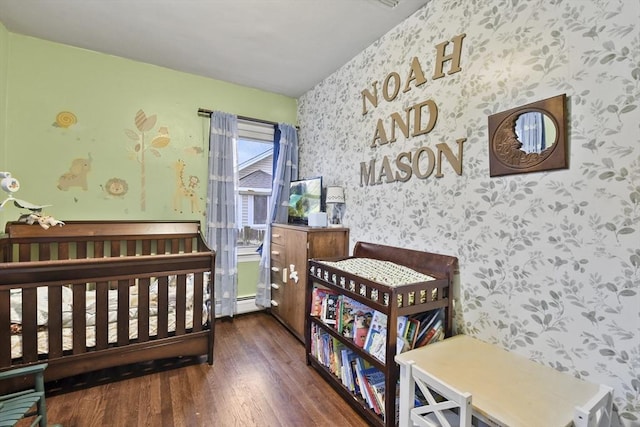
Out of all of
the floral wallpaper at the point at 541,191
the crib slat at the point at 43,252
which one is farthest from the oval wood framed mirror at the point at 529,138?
the crib slat at the point at 43,252

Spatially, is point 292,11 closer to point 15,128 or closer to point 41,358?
point 15,128

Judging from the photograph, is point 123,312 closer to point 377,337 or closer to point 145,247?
point 145,247

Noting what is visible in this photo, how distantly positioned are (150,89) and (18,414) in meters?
2.54

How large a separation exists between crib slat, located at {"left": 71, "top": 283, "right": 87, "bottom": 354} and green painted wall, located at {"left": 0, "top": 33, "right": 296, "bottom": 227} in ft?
3.22

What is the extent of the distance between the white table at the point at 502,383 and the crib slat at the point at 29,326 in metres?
2.08

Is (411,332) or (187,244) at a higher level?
(187,244)

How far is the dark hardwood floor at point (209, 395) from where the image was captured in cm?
158

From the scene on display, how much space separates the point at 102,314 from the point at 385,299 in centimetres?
180

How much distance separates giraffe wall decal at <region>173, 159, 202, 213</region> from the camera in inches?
111

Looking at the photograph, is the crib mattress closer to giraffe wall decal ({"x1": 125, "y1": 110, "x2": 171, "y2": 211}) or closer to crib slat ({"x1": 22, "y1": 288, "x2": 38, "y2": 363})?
crib slat ({"x1": 22, "y1": 288, "x2": 38, "y2": 363})

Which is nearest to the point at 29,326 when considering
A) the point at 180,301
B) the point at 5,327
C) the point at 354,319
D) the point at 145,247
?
the point at 5,327

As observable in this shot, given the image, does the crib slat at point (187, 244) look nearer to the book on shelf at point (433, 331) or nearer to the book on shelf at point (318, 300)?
the book on shelf at point (318, 300)

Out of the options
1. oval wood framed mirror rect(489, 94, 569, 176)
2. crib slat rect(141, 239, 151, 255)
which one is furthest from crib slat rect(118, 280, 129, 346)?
oval wood framed mirror rect(489, 94, 569, 176)

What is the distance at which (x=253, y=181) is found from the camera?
10.8ft
